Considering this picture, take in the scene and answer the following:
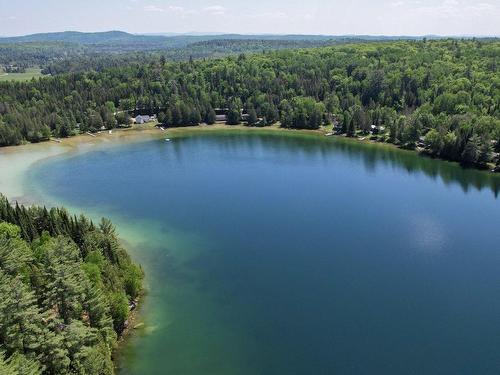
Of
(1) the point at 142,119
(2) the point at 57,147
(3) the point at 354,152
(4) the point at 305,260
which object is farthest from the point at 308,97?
(4) the point at 305,260

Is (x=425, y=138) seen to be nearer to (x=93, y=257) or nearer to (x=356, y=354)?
(x=356, y=354)

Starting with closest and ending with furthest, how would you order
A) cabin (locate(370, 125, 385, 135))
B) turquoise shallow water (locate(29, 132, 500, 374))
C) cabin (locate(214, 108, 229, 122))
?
turquoise shallow water (locate(29, 132, 500, 374)) → cabin (locate(370, 125, 385, 135)) → cabin (locate(214, 108, 229, 122))

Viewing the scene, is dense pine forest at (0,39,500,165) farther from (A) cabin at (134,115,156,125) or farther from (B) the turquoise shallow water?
(B) the turquoise shallow water

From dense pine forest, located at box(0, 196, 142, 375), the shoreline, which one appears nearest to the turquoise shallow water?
dense pine forest, located at box(0, 196, 142, 375)

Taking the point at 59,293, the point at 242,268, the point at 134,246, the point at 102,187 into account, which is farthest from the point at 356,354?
the point at 102,187

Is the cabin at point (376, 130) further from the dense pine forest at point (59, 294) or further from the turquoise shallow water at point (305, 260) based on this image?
the dense pine forest at point (59, 294)

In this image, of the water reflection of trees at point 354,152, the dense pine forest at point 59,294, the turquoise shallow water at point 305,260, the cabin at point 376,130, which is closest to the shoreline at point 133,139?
the water reflection of trees at point 354,152

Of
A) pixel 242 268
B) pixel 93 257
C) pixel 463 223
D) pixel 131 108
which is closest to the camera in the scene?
pixel 93 257
